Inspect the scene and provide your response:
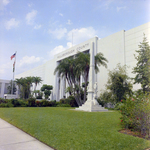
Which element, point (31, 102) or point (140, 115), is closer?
point (140, 115)

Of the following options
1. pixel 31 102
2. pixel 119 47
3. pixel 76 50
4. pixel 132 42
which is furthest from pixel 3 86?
pixel 132 42

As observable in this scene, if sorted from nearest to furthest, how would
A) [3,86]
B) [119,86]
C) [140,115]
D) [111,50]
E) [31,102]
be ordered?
[140,115] < [119,86] < [31,102] < [111,50] < [3,86]

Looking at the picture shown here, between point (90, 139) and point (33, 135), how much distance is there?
2.04 m

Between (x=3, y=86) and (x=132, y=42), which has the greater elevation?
(x=132, y=42)

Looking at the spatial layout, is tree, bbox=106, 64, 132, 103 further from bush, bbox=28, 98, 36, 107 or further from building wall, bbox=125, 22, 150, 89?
bush, bbox=28, 98, 36, 107

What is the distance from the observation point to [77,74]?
22281 millimetres

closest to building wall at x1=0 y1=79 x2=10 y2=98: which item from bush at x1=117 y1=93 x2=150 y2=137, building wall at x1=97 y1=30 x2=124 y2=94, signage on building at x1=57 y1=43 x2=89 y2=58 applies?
signage on building at x1=57 y1=43 x2=89 y2=58

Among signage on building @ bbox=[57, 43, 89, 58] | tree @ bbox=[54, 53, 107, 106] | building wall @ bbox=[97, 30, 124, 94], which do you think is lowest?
tree @ bbox=[54, 53, 107, 106]

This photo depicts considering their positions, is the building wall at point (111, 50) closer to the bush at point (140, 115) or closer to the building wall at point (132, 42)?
the building wall at point (132, 42)

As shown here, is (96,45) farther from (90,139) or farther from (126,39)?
(90,139)

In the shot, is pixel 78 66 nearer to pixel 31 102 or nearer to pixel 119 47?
pixel 31 102

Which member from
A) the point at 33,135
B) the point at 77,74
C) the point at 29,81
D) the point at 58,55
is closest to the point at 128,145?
the point at 33,135

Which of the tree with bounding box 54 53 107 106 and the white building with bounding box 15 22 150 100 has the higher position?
the white building with bounding box 15 22 150 100

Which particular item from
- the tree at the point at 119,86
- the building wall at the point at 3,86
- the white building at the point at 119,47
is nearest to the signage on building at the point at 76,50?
the white building at the point at 119,47
